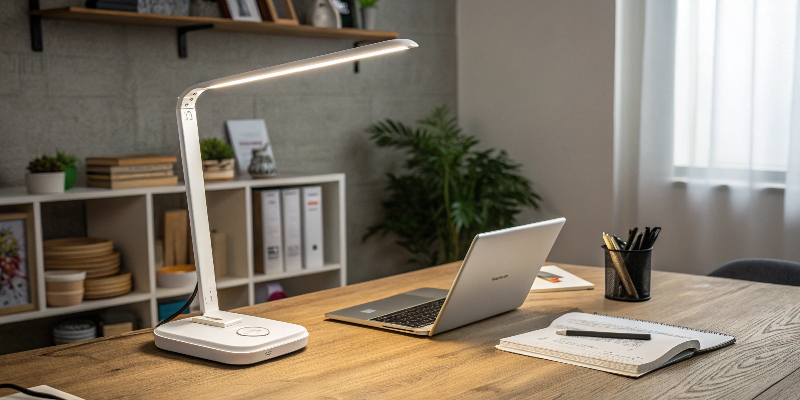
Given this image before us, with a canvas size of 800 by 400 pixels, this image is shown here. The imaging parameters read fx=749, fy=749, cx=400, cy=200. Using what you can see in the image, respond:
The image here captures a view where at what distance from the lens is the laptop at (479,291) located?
4.71 ft

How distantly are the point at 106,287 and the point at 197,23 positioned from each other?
1.16m

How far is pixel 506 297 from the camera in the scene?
5.33 ft

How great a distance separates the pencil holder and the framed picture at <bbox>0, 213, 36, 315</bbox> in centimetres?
194

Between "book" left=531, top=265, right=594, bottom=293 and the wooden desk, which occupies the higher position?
"book" left=531, top=265, right=594, bottom=293

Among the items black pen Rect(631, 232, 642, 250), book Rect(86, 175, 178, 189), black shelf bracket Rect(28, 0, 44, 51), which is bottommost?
black pen Rect(631, 232, 642, 250)

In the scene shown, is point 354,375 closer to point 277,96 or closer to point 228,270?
point 228,270

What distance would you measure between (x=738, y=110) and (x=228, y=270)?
2.37m

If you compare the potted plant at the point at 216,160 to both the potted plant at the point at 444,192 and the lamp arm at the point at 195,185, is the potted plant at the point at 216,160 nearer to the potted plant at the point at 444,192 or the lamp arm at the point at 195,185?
the potted plant at the point at 444,192

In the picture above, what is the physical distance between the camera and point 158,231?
3.31 metres

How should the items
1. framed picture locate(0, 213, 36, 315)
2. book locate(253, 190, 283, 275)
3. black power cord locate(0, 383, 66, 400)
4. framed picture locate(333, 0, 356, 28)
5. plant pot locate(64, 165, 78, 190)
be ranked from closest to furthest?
black power cord locate(0, 383, 66, 400) → framed picture locate(0, 213, 36, 315) → plant pot locate(64, 165, 78, 190) → book locate(253, 190, 283, 275) → framed picture locate(333, 0, 356, 28)

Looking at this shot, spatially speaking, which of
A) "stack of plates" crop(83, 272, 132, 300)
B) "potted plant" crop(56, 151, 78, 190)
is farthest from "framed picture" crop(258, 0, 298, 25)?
"stack of plates" crop(83, 272, 132, 300)

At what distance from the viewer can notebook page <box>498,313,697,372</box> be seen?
126cm

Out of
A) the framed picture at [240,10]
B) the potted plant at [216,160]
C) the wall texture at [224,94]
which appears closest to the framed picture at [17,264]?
the wall texture at [224,94]

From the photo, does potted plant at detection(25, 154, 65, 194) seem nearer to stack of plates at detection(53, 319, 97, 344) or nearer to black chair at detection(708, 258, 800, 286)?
stack of plates at detection(53, 319, 97, 344)
